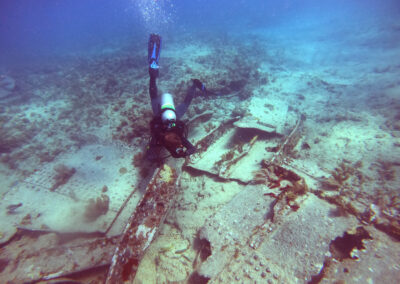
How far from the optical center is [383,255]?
3.54 metres

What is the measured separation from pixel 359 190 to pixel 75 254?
7779 millimetres

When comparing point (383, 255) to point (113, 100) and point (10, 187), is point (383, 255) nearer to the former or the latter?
point (10, 187)

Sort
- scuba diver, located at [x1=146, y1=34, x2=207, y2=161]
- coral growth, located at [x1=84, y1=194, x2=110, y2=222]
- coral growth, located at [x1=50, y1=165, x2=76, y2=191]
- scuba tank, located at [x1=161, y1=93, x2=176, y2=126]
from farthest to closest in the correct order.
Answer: coral growth, located at [x1=50, y1=165, x2=76, y2=191] < coral growth, located at [x1=84, y1=194, x2=110, y2=222] < scuba tank, located at [x1=161, y1=93, x2=176, y2=126] < scuba diver, located at [x1=146, y1=34, x2=207, y2=161]

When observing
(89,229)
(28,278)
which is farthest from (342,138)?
(28,278)

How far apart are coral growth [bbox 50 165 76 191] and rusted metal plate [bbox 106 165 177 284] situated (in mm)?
4233

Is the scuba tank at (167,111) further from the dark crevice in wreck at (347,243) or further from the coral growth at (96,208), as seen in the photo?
the dark crevice in wreck at (347,243)

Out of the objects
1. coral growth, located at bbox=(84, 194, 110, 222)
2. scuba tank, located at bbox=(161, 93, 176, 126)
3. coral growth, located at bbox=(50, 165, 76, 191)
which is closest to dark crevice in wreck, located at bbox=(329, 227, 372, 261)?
scuba tank, located at bbox=(161, 93, 176, 126)

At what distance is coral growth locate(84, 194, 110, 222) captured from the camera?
16.8 ft

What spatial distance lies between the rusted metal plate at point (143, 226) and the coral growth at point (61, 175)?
4233mm

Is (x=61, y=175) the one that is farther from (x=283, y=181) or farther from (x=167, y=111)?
(x=283, y=181)

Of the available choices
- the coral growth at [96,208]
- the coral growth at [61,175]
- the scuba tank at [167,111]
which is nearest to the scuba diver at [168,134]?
the scuba tank at [167,111]

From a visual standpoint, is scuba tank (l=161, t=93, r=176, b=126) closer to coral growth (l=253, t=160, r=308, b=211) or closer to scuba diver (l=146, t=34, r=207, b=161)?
scuba diver (l=146, t=34, r=207, b=161)

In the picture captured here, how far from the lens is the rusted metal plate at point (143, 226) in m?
3.22

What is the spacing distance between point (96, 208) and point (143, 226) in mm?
2259
